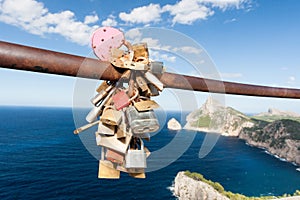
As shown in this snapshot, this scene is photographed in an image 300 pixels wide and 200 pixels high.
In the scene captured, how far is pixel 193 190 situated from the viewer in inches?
2744

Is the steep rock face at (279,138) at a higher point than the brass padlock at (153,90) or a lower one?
lower

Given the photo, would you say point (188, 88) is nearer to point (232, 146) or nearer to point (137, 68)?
point (137, 68)

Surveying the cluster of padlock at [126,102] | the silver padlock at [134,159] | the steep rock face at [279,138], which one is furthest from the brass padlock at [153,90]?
the steep rock face at [279,138]

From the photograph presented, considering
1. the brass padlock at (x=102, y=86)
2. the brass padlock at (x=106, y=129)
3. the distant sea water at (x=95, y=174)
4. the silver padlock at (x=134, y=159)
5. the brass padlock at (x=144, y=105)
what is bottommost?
the distant sea water at (x=95, y=174)

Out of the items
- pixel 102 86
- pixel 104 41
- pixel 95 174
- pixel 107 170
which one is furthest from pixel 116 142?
pixel 95 174

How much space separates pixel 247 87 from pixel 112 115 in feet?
4.34

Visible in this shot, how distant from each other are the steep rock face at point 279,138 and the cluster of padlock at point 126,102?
128766 millimetres

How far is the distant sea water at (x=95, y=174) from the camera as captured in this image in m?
70.8

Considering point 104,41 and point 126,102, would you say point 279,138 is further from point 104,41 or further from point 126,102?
point 104,41

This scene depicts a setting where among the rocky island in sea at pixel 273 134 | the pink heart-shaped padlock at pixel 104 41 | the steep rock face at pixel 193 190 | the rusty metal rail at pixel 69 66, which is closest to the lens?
the rusty metal rail at pixel 69 66

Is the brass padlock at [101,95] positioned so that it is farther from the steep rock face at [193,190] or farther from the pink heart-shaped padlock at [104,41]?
A: the steep rock face at [193,190]

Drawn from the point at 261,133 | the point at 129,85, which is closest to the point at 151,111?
the point at 129,85

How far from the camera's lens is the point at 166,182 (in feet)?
264

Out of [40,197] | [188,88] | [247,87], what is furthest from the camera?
[40,197]
